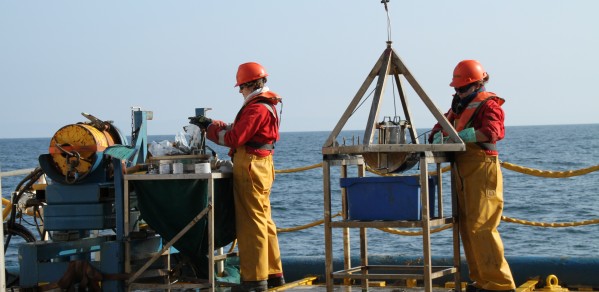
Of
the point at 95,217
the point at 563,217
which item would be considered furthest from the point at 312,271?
the point at 563,217

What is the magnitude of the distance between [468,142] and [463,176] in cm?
24

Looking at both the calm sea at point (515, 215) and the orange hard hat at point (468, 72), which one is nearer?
the orange hard hat at point (468, 72)

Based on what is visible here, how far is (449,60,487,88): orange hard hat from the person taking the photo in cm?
720

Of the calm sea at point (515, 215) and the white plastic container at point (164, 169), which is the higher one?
the white plastic container at point (164, 169)

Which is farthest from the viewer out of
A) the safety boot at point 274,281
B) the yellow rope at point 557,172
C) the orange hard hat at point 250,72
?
the yellow rope at point 557,172

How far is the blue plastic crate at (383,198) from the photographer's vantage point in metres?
6.82

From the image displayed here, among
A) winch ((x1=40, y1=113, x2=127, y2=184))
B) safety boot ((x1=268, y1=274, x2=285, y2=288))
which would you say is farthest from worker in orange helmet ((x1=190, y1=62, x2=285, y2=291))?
winch ((x1=40, y1=113, x2=127, y2=184))

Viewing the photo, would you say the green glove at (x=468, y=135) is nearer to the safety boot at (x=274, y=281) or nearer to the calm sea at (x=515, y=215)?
the safety boot at (x=274, y=281)

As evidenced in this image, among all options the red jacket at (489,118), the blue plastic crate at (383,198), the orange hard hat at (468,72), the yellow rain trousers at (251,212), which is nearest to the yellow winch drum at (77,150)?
the yellow rain trousers at (251,212)

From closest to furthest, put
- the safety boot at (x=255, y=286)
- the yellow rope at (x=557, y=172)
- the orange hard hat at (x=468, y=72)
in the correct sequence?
the orange hard hat at (x=468, y=72), the safety boot at (x=255, y=286), the yellow rope at (x=557, y=172)

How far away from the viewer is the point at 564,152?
166 feet

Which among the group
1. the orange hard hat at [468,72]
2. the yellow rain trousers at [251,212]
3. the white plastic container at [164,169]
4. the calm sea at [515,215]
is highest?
the orange hard hat at [468,72]

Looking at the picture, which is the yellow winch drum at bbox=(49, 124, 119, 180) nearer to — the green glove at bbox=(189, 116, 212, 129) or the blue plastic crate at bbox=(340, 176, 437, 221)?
the green glove at bbox=(189, 116, 212, 129)

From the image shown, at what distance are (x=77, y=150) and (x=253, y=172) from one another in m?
Answer: 1.29
